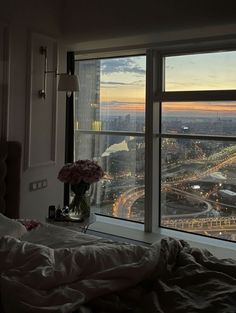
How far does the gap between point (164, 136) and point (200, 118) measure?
1.49 feet

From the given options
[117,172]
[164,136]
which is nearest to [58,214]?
[117,172]

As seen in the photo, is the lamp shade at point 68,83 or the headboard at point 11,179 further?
the lamp shade at point 68,83

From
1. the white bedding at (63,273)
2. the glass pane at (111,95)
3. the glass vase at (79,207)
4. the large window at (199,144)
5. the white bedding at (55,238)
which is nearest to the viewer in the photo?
the white bedding at (63,273)

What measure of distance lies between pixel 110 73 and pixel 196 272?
3.13 metres

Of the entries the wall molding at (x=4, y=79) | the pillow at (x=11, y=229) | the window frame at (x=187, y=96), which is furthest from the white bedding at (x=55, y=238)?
the window frame at (x=187, y=96)

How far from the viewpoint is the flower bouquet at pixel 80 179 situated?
A: 2.96m

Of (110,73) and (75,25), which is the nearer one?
(75,25)

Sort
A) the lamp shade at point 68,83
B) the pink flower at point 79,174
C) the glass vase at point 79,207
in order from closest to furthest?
the pink flower at point 79,174, the glass vase at point 79,207, the lamp shade at point 68,83

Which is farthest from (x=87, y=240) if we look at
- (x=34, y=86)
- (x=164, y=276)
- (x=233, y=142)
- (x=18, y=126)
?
(x=233, y=142)

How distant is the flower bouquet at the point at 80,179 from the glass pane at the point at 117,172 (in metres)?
1.16

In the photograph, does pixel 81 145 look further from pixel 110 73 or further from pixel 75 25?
pixel 75 25

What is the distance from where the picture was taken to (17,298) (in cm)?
129

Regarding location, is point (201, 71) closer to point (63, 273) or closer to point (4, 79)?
point (4, 79)

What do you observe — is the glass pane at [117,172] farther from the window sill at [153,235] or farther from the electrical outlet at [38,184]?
the electrical outlet at [38,184]
